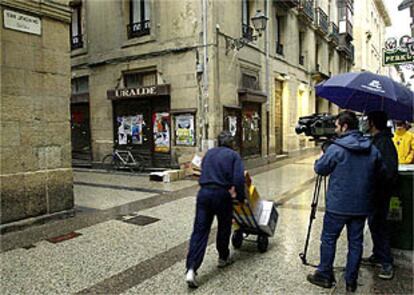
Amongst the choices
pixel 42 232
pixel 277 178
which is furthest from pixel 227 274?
pixel 277 178

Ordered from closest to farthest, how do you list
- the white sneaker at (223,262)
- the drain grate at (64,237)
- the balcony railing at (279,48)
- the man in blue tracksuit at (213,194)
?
the man in blue tracksuit at (213,194) < the white sneaker at (223,262) < the drain grate at (64,237) < the balcony railing at (279,48)

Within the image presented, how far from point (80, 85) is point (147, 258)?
1251 cm

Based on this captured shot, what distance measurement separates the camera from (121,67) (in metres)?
13.4

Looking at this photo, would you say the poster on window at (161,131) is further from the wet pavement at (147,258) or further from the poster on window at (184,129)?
the wet pavement at (147,258)

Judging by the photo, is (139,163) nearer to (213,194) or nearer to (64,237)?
(64,237)

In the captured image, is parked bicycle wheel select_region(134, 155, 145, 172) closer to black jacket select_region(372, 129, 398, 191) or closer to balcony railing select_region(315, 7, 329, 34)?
black jacket select_region(372, 129, 398, 191)

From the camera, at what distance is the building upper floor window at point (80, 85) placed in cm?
1492

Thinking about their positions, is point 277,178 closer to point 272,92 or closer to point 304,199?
point 304,199

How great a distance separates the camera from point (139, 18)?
13.3 m

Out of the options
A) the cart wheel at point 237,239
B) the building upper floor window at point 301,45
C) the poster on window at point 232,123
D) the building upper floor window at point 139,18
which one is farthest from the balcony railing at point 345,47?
the cart wheel at point 237,239

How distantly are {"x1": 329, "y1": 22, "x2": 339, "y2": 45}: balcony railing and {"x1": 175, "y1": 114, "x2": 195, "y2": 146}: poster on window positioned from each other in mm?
17135

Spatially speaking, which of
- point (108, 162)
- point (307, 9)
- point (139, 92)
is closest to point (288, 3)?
point (307, 9)

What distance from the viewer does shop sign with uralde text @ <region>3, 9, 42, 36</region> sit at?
5.52 m

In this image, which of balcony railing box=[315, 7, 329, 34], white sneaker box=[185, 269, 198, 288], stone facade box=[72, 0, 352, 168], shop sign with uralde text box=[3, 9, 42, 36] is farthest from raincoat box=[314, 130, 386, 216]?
balcony railing box=[315, 7, 329, 34]
